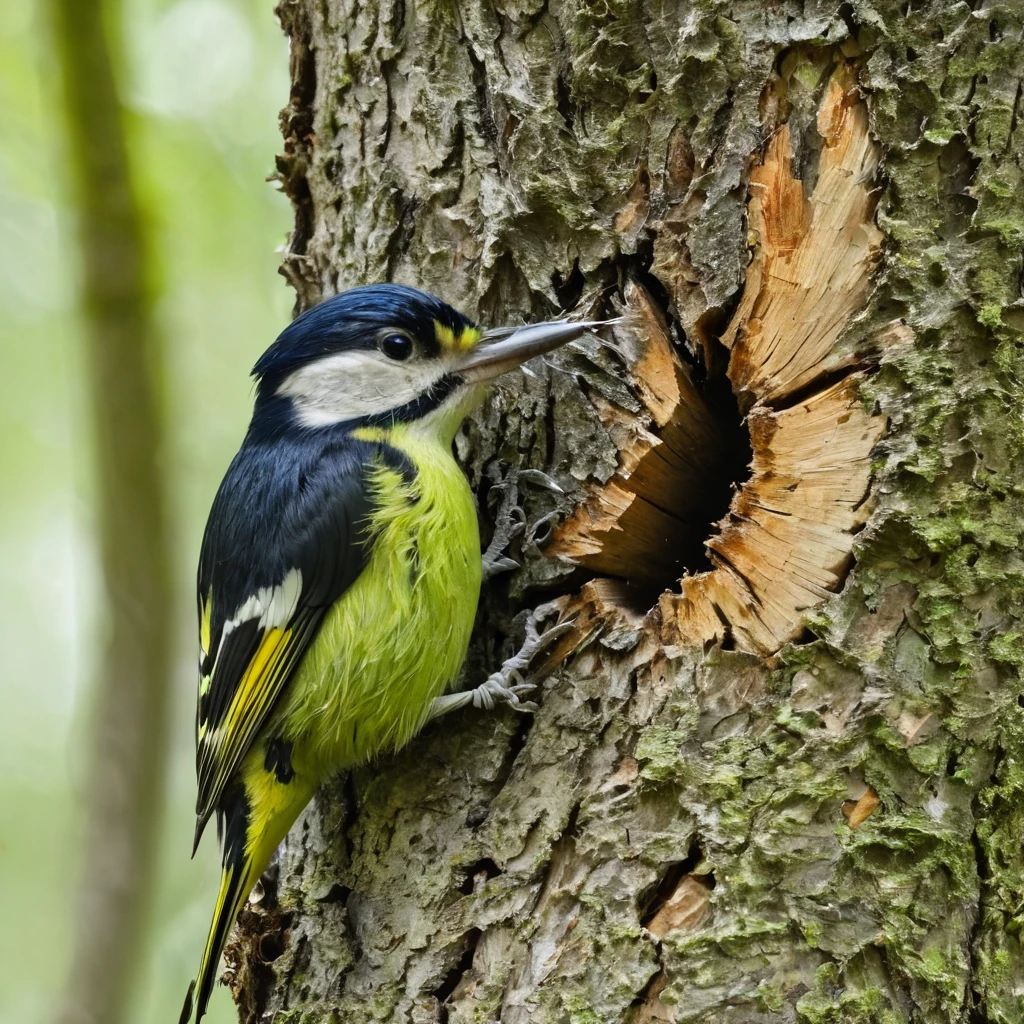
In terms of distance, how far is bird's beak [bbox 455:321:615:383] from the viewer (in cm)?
216

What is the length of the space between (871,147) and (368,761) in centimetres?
164

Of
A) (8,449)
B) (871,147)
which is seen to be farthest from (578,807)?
(8,449)

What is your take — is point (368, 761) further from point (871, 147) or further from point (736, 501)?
point (871, 147)

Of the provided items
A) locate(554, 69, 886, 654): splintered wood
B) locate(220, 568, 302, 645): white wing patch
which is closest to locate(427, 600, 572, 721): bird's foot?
locate(554, 69, 886, 654): splintered wood

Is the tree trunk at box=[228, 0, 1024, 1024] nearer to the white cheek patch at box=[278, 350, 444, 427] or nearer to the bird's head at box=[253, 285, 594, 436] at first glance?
the bird's head at box=[253, 285, 594, 436]

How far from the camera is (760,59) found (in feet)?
6.62

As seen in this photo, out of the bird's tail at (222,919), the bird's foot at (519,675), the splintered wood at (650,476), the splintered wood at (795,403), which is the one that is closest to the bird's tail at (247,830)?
the bird's tail at (222,919)

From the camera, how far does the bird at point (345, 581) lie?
2.30m

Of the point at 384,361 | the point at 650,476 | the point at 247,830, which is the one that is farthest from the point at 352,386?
the point at 247,830

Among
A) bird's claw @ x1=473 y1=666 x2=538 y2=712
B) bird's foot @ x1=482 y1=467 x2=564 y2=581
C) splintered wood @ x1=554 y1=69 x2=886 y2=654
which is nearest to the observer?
splintered wood @ x1=554 y1=69 x2=886 y2=654

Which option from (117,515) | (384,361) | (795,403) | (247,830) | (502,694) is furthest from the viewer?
(117,515)

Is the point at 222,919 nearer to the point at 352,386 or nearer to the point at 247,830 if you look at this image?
the point at 247,830

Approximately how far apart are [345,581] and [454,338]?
0.61 metres

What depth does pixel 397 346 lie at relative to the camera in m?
2.51
